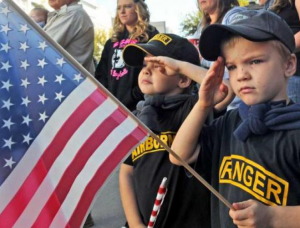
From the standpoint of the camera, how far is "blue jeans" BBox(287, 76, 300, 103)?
8.85ft

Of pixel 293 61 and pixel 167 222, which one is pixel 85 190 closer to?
pixel 167 222

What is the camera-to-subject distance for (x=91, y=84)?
1.64 m

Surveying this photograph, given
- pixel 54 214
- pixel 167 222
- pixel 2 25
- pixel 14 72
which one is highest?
pixel 2 25

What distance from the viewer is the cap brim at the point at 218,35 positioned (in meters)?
1.67

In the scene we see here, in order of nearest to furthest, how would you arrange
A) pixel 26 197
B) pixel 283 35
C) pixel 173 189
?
1. pixel 26 197
2. pixel 283 35
3. pixel 173 189

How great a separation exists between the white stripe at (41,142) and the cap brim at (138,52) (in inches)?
31.4

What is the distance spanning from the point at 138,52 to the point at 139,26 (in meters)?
1.72

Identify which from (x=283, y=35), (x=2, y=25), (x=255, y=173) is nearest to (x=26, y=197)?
(x=2, y=25)

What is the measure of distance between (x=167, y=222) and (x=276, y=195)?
0.73 m

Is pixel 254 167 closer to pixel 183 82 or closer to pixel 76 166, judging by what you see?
pixel 76 166

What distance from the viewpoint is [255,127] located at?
1.64m

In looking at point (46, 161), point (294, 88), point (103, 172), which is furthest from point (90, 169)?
point (294, 88)

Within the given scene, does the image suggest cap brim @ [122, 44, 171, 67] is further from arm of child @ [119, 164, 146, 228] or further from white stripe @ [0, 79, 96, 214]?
white stripe @ [0, 79, 96, 214]

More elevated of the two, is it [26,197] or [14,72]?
[14,72]
